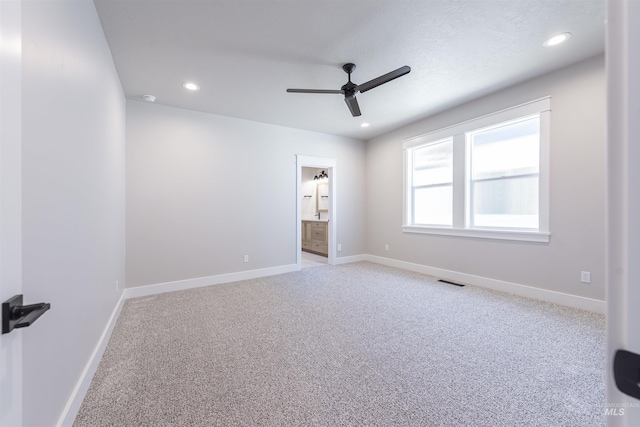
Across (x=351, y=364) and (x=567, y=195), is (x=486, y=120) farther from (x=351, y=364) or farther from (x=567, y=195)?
(x=351, y=364)

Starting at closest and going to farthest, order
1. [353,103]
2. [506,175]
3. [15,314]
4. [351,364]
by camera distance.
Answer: [15,314], [351,364], [353,103], [506,175]

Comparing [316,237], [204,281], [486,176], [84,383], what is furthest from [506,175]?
[84,383]

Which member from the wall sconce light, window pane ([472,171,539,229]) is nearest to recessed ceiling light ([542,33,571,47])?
window pane ([472,171,539,229])

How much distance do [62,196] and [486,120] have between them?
4.44 metres

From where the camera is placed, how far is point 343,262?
18.0ft

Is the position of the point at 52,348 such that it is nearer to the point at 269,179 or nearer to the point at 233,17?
the point at 233,17

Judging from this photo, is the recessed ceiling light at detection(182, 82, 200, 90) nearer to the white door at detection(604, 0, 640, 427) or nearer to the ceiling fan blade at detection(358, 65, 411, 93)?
the ceiling fan blade at detection(358, 65, 411, 93)

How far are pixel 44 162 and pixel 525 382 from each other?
293cm

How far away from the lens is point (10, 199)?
639 millimetres

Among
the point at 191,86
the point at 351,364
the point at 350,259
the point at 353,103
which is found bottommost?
the point at 351,364

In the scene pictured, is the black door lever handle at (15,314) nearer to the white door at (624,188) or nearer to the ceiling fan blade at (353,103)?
the white door at (624,188)

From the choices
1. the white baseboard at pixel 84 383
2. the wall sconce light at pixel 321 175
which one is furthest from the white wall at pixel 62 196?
the wall sconce light at pixel 321 175

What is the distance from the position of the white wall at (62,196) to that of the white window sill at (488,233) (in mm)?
4294

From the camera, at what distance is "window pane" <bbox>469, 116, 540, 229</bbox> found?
131 inches
